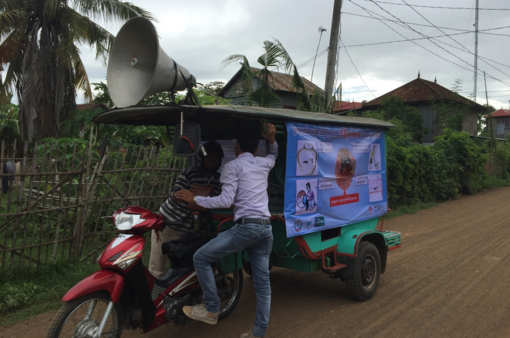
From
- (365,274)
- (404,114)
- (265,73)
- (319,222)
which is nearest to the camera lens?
(319,222)

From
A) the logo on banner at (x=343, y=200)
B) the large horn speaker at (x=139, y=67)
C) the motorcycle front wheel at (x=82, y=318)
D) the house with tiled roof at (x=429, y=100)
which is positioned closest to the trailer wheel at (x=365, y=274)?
the logo on banner at (x=343, y=200)

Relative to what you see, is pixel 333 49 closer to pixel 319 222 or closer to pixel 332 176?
pixel 332 176

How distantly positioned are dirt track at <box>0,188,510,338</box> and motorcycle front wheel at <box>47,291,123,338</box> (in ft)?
2.78

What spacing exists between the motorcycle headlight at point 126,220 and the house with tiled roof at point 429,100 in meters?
25.7

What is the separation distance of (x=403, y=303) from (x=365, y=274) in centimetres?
51

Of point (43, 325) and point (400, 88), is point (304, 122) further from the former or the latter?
point (400, 88)

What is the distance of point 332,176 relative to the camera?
4.43 meters

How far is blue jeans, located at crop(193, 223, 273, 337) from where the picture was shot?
3.41 metres

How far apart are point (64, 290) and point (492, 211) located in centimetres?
1127

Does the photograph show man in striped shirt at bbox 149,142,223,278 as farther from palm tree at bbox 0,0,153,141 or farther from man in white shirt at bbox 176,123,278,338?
palm tree at bbox 0,0,153,141

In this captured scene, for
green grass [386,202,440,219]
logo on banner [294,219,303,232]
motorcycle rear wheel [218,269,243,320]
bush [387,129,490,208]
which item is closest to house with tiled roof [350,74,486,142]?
bush [387,129,490,208]

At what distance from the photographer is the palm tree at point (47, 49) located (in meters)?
12.0

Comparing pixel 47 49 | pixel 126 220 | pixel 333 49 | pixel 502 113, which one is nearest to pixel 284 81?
pixel 333 49

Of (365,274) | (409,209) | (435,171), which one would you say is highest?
(435,171)
